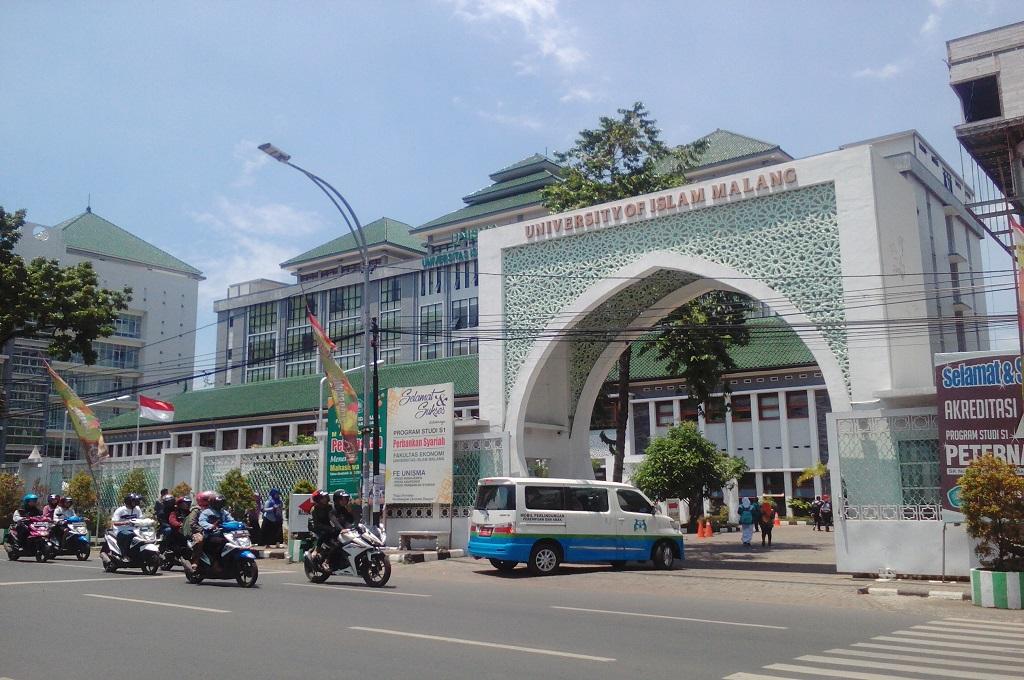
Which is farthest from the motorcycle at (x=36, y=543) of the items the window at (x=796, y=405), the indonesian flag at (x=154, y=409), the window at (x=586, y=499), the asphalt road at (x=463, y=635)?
the window at (x=796, y=405)

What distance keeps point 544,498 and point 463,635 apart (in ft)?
25.8

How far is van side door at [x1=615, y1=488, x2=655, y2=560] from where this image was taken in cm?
1642

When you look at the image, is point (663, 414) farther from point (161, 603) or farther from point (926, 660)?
point (926, 660)

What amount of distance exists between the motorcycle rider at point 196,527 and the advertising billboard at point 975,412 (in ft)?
37.0

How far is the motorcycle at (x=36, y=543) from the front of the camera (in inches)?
690

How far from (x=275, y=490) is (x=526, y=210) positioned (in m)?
42.9

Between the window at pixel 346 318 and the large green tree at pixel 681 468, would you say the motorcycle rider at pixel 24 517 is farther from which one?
the window at pixel 346 318

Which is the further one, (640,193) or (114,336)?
(114,336)

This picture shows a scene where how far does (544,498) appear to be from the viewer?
51.5ft

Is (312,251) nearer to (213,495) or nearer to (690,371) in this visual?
(690,371)

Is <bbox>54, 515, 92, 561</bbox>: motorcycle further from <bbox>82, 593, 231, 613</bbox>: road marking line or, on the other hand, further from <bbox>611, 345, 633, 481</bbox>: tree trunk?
<bbox>611, 345, 633, 481</bbox>: tree trunk

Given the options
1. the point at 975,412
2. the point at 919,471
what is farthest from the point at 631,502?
the point at 975,412

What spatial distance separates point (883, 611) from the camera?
11.0 meters

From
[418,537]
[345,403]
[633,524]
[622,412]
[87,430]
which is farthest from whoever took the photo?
[87,430]
